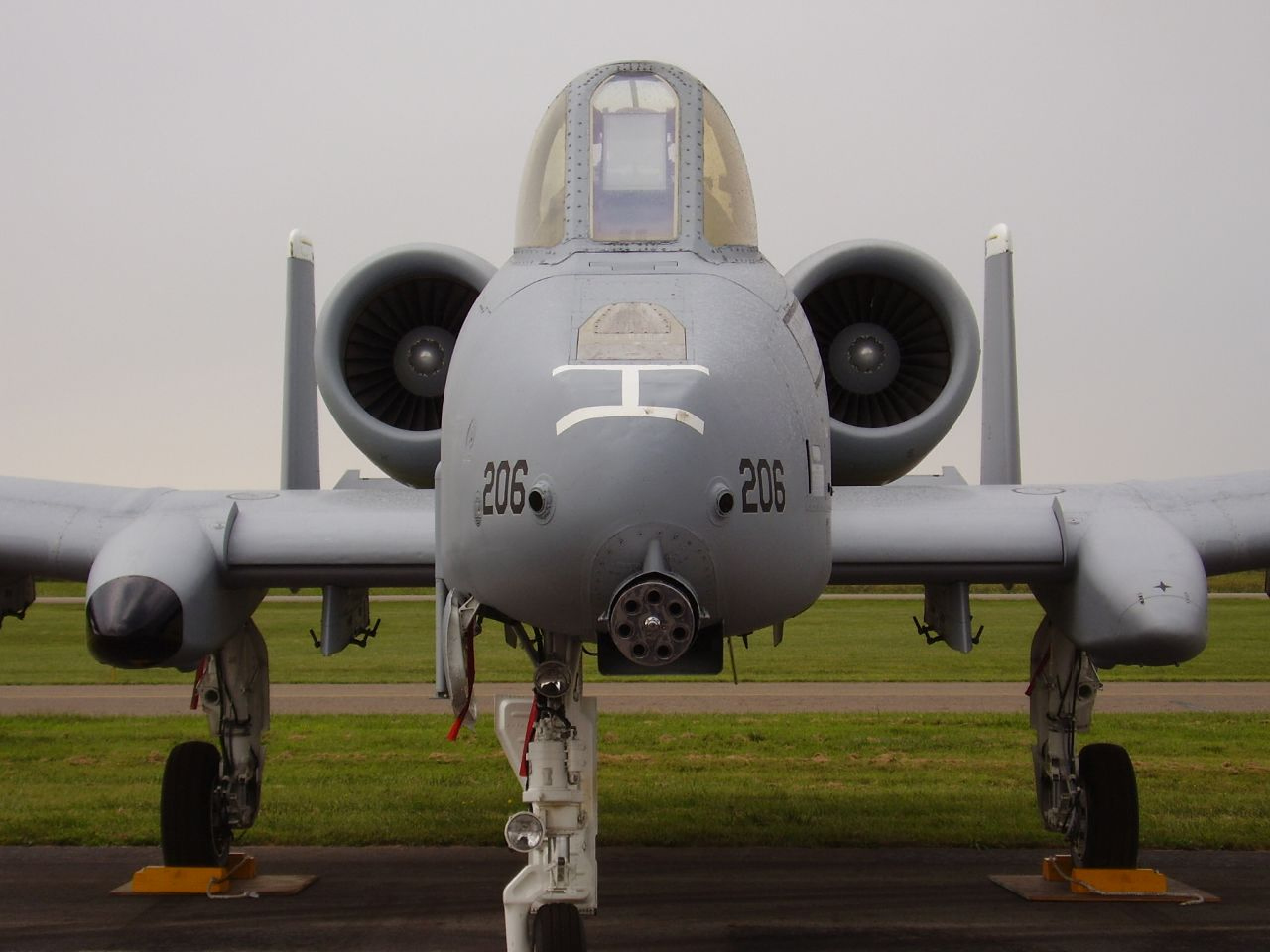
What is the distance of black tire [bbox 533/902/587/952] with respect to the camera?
18.6 ft

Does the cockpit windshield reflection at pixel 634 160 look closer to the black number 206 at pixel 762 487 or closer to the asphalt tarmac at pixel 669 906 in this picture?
the black number 206 at pixel 762 487

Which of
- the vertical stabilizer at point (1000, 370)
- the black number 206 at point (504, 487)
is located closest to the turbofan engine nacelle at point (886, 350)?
the vertical stabilizer at point (1000, 370)

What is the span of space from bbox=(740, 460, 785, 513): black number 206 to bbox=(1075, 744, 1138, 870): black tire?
4602 millimetres

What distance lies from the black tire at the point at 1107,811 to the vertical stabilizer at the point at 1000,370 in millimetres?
1704

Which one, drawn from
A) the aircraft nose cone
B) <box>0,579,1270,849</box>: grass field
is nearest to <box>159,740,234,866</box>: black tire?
<box>0,579,1270,849</box>: grass field

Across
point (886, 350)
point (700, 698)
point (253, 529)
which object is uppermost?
point (886, 350)

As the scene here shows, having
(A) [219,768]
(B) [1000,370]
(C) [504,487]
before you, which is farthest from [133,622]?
(B) [1000,370]

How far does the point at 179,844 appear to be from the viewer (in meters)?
9.05

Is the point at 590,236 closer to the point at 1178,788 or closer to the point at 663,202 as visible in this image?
the point at 663,202

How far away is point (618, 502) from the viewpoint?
15.1ft

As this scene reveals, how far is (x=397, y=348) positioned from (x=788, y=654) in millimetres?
19796

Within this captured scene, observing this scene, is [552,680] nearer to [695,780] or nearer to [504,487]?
[504,487]

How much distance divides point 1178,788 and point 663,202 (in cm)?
911

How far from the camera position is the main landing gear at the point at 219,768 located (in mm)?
8875
